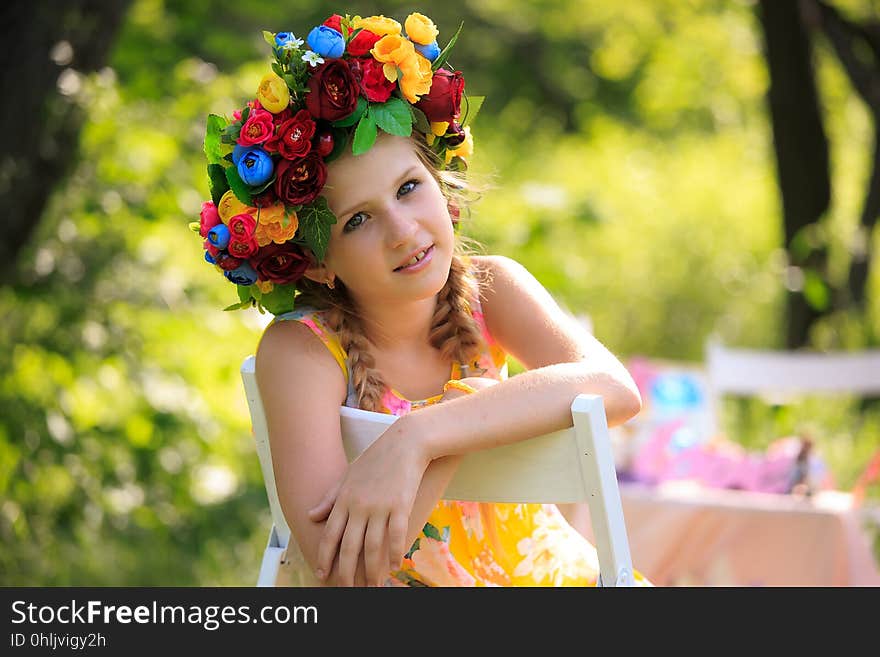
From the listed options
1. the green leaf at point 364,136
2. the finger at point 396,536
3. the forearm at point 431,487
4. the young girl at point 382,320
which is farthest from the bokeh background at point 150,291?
the finger at point 396,536

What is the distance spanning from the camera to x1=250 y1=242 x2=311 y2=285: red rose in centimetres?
174

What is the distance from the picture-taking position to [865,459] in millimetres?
4699

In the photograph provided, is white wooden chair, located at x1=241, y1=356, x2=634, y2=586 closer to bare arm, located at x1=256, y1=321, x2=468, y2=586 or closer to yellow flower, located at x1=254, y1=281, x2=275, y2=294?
bare arm, located at x1=256, y1=321, x2=468, y2=586

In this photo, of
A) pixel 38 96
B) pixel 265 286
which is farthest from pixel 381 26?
pixel 38 96

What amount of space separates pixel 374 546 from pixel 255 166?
0.56 meters

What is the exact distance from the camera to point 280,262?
1761 mm

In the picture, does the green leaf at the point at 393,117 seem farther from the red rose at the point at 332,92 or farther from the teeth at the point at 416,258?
the teeth at the point at 416,258

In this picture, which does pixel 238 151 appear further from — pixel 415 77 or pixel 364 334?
pixel 364 334

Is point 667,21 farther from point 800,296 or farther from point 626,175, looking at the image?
point 800,296

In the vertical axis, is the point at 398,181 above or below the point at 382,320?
above

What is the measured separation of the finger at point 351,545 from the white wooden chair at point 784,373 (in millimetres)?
3430

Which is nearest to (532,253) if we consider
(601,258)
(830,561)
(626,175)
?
(830,561)
